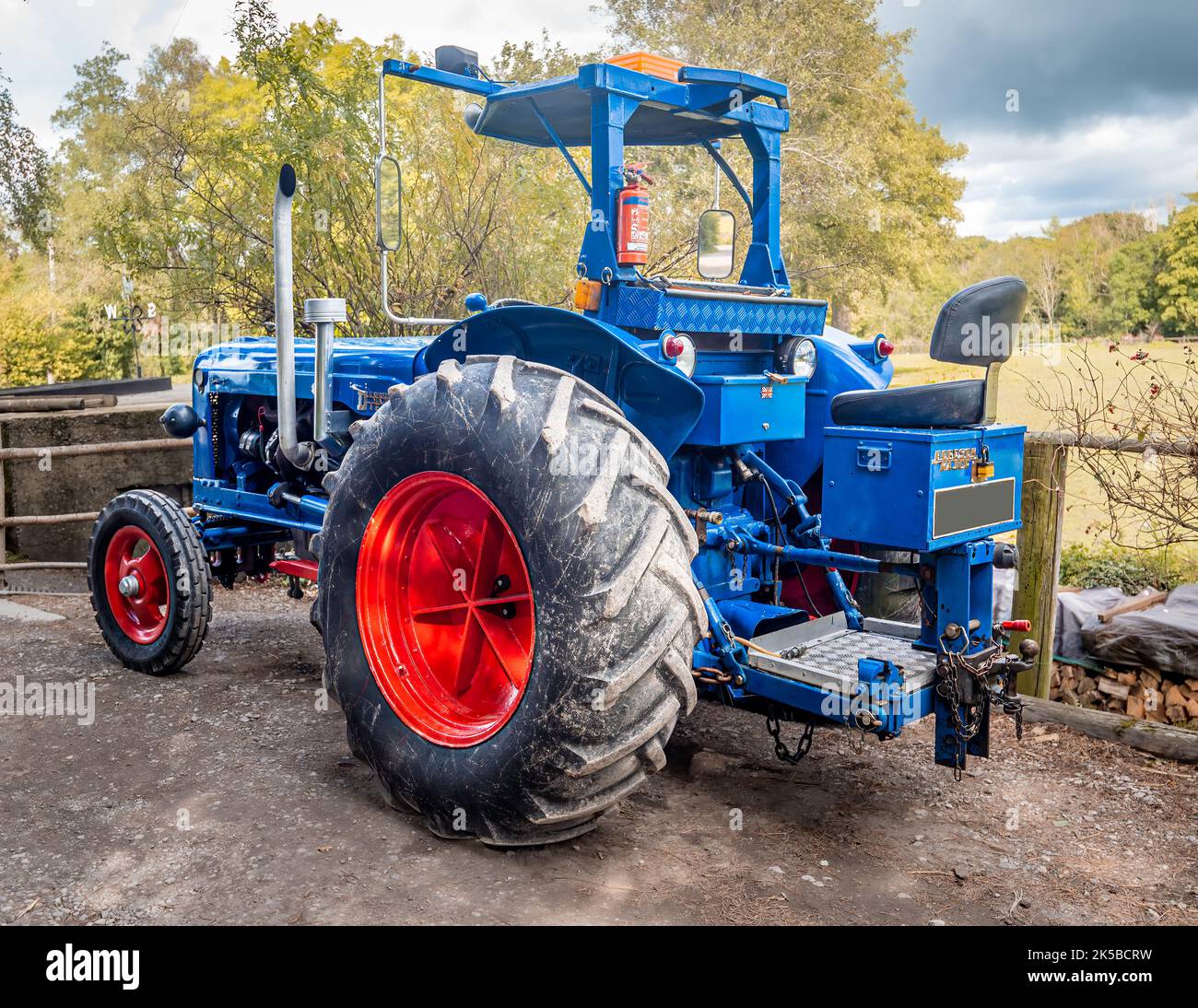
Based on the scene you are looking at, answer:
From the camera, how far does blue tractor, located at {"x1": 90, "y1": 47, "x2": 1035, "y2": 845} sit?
115 inches

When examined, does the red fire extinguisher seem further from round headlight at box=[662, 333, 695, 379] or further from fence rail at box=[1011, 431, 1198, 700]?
fence rail at box=[1011, 431, 1198, 700]

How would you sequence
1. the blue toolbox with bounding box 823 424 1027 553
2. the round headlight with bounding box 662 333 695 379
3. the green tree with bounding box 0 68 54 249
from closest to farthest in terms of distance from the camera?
the blue toolbox with bounding box 823 424 1027 553 → the round headlight with bounding box 662 333 695 379 → the green tree with bounding box 0 68 54 249

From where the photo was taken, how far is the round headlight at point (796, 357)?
3.98 m

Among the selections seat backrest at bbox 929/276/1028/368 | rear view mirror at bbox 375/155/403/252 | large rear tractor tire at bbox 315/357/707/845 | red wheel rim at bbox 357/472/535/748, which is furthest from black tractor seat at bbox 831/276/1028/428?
rear view mirror at bbox 375/155/403/252

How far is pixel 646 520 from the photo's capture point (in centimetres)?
292

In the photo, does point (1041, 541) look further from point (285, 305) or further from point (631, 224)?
point (285, 305)

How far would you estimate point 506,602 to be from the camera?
3.39 meters

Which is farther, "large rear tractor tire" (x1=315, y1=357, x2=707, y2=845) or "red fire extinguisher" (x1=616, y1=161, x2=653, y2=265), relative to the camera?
"red fire extinguisher" (x1=616, y1=161, x2=653, y2=265)

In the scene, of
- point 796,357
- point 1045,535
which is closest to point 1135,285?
point 1045,535

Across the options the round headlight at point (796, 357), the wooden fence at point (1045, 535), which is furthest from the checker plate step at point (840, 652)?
the wooden fence at point (1045, 535)

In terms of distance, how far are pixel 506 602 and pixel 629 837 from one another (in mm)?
833

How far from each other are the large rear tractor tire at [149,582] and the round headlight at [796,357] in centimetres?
275

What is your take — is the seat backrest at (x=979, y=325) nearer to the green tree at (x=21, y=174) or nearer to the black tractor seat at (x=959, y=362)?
the black tractor seat at (x=959, y=362)

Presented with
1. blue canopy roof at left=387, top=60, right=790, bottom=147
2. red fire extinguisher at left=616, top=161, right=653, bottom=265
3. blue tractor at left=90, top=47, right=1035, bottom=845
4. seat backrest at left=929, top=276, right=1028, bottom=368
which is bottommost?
blue tractor at left=90, top=47, right=1035, bottom=845
